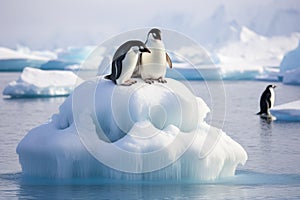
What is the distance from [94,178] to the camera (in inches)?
458

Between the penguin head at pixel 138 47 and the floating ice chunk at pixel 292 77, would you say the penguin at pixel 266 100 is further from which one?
the floating ice chunk at pixel 292 77

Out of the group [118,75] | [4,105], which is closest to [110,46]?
[4,105]

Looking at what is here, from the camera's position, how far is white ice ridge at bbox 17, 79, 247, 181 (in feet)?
36.9

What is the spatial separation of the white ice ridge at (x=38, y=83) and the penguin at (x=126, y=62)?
20.0 m

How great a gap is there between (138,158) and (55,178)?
141 cm

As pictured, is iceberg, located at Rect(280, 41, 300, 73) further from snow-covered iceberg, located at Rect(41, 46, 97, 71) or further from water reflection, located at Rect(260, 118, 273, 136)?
water reflection, located at Rect(260, 118, 273, 136)

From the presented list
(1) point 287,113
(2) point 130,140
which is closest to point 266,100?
(1) point 287,113

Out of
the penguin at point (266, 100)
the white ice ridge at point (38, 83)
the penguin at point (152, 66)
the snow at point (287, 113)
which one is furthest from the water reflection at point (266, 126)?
the white ice ridge at point (38, 83)

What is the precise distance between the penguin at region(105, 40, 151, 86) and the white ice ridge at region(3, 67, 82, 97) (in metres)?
20.0

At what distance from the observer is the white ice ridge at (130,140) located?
11.2 meters

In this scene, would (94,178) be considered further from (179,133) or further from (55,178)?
(179,133)

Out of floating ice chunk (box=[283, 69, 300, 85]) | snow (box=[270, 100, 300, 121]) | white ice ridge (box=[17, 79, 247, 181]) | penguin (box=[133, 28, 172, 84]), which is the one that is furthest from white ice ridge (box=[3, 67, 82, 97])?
white ice ridge (box=[17, 79, 247, 181])

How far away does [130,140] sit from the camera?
36.8 feet

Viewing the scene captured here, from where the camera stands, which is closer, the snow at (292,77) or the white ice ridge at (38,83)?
the white ice ridge at (38,83)
